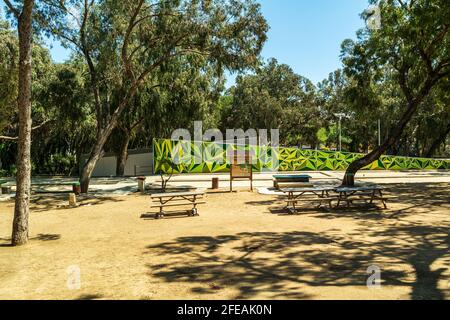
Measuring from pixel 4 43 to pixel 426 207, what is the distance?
20841 mm

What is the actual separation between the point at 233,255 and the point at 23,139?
493cm

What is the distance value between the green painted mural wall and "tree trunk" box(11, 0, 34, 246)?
14.6 metres

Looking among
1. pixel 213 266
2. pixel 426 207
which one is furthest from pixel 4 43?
pixel 426 207

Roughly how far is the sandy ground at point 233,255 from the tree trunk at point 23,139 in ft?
1.33

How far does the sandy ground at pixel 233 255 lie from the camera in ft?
15.8

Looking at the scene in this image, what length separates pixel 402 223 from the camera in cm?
909

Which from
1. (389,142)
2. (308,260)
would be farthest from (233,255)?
(389,142)

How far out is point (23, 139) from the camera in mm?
7797

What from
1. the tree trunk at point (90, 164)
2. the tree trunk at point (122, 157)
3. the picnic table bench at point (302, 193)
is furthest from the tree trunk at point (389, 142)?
the tree trunk at point (122, 157)

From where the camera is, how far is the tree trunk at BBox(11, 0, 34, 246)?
25.5ft

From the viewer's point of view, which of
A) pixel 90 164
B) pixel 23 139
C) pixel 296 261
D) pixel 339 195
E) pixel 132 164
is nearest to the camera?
pixel 296 261

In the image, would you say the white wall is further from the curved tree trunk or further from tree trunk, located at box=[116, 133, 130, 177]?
the curved tree trunk

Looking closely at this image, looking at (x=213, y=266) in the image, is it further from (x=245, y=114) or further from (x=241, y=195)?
(x=245, y=114)

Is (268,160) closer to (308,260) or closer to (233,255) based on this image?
(233,255)
